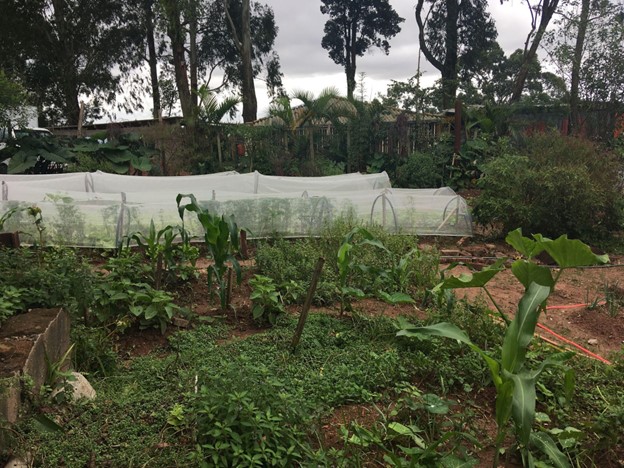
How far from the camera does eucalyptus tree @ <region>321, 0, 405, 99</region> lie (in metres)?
30.4

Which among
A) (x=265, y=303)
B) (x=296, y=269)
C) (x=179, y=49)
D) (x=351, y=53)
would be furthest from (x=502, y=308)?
(x=351, y=53)

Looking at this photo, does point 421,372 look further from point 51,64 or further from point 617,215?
point 51,64

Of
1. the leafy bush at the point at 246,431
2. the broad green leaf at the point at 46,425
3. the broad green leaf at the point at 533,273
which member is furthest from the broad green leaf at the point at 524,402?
the broad green leaf at the point at 46,425

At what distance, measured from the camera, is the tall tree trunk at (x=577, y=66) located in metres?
11.5

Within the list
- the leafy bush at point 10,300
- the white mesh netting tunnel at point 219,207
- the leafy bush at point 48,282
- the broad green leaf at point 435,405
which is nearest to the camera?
the broad green leaf at point 435,405

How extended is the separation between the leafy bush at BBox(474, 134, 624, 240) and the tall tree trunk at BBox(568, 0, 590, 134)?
470cm

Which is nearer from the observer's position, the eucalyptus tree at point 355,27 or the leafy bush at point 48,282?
the leafy bush at point 48,282

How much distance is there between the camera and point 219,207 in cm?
623

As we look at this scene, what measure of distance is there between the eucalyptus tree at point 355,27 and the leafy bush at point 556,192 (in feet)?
79.5

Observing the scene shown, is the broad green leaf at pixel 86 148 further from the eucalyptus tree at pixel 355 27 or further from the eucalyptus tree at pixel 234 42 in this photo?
the eucalyptus tree at pixel 355 27

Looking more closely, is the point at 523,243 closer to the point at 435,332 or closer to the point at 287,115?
the point at 435,332

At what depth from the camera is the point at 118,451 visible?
208 cm

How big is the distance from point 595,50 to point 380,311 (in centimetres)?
1077

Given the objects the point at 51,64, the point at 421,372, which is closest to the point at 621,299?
the point at 421,372
